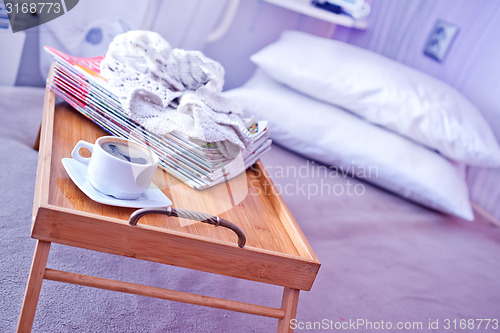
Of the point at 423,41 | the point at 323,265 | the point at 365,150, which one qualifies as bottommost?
the point at 323,265

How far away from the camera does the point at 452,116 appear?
1.46 m

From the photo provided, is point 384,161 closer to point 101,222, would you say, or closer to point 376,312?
point 376,312

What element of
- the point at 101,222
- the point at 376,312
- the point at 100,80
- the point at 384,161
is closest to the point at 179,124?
the point at 100,80

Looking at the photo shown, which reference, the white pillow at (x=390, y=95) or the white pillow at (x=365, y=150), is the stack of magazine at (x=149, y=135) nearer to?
the white pillow at (x=365, y=150)

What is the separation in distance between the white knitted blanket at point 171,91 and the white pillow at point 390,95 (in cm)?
55

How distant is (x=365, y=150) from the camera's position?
4.69ft

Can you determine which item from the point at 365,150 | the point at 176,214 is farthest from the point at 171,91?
the point at 365,150

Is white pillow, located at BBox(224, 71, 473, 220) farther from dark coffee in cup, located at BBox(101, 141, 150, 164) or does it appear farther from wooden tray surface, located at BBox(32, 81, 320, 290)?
dark coffee in cup, located at BBox(101, 141, 150, 164)

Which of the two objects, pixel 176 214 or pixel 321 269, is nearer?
pixel 176 214

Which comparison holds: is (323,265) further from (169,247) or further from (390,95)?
(390,95)

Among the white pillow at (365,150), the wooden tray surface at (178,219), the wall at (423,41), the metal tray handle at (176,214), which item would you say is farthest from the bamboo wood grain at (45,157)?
the wall at (423,41)

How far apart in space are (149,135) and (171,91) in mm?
130

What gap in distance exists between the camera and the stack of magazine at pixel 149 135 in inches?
31.4

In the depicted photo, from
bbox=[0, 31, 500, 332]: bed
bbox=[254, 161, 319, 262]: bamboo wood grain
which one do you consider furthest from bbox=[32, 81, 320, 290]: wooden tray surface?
bbox=[0, 31, 500, 332]: bed
